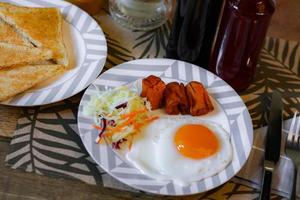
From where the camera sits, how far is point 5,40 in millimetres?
1408

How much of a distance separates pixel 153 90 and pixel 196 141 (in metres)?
0.20

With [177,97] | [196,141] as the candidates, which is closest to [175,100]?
[177,97]

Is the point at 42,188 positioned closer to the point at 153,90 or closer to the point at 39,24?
the point at 153,90

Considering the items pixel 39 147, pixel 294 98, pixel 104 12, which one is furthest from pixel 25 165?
Result: pixel 294 98

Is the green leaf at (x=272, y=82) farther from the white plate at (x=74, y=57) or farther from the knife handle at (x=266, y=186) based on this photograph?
the white plate at (x=74, y=57)

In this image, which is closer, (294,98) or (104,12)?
(294,98)

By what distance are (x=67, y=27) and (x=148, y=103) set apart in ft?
1.51

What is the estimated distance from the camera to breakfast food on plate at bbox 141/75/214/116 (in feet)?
4.15

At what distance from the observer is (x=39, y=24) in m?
1.48

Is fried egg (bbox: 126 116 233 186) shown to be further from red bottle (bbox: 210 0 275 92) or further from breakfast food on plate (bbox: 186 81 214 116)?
red bottle (bbox: 210 0 275 92)

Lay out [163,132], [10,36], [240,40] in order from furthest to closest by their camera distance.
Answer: [10,36], [240,40], [163,132]

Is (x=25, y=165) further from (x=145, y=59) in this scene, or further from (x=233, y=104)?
(x=233, y=104)

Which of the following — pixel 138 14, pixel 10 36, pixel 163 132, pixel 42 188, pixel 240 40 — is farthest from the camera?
pixel 138 14

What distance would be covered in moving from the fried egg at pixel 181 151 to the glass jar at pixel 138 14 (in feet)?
1.66
